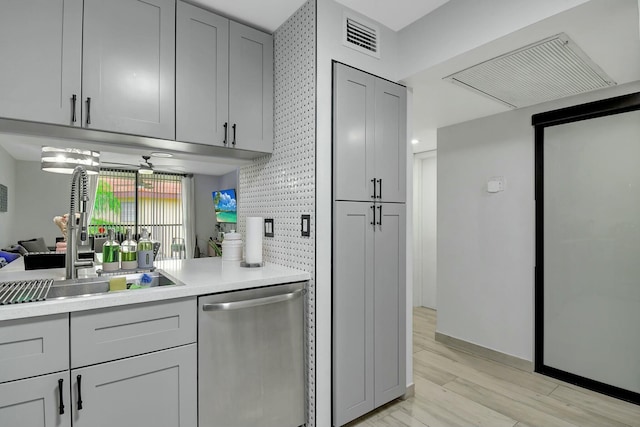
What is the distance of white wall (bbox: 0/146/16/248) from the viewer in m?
1.91

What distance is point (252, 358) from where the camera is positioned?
174 cm

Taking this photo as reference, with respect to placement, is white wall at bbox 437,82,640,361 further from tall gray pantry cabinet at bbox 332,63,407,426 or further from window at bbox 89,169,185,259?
window at bbox 89,169,185,259

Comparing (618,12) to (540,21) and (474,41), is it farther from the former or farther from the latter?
(474,41)

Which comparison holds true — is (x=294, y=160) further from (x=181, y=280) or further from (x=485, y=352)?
(x=485, y=352)

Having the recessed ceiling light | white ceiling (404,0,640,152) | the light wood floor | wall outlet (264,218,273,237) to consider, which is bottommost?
the light wood floor

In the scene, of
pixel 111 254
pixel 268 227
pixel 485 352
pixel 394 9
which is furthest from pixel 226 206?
pixel 485 352

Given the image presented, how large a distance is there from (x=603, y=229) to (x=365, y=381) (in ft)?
7.11

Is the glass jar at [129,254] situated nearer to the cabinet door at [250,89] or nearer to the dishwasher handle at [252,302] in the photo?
the dishwasher handle at [252,302]

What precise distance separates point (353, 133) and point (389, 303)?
1.18 meters

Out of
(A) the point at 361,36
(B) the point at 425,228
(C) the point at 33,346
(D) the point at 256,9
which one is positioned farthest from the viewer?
(B) the point at 425,228

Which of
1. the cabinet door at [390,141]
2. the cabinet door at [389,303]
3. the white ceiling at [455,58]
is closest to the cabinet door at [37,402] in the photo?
the white ceiling at [455,58]

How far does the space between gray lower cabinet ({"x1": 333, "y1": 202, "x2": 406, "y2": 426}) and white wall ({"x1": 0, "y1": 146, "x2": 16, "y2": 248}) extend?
1.93 metres

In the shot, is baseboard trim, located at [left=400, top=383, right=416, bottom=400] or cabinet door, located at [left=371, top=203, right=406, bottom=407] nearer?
cabinet door, located at [left=371, top=203, right=406, bottom=407]

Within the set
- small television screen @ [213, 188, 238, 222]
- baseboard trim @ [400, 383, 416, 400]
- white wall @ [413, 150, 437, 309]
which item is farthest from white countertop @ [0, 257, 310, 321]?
white wall @ [413, 150, 437, 309]
